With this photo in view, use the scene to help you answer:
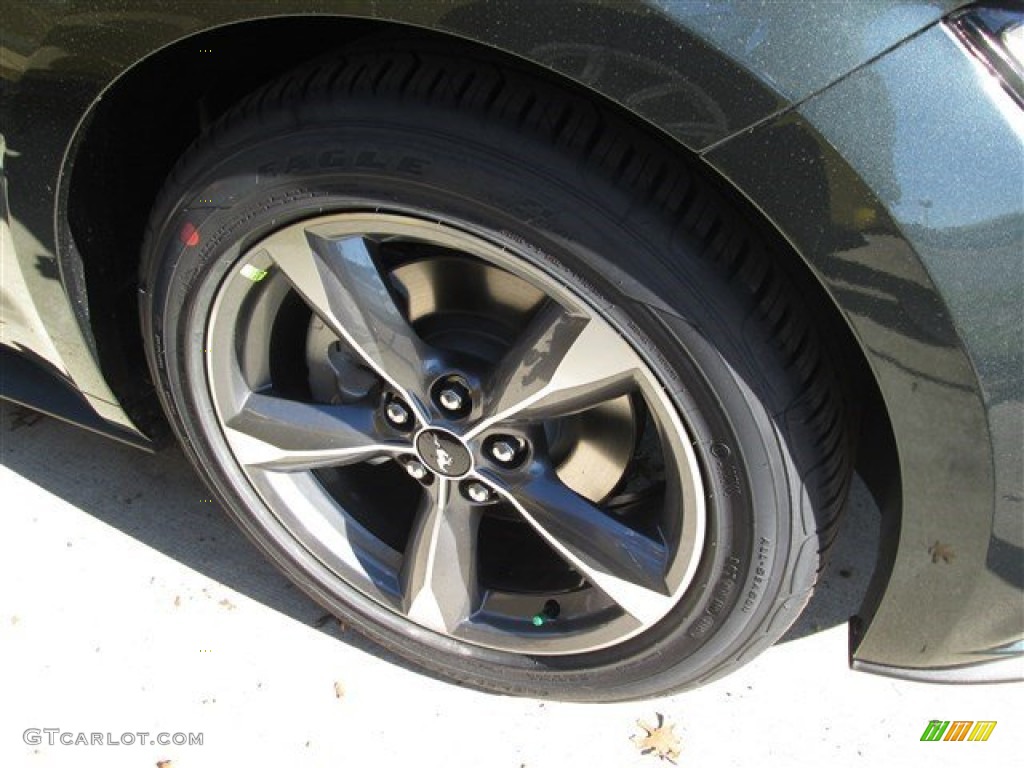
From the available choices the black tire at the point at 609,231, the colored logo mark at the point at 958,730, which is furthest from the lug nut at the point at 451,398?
the colored logo mark at the point at 958,730

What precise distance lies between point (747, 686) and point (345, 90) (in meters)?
1.44

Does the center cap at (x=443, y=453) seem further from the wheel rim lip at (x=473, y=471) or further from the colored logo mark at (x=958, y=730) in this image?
the colored logo mark at (x=958, y=730)

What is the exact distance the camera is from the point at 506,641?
1.96 metres

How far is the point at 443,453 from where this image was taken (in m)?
1.83

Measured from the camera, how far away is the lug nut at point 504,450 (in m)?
1.80

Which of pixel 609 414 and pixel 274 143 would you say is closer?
pixel 274 143

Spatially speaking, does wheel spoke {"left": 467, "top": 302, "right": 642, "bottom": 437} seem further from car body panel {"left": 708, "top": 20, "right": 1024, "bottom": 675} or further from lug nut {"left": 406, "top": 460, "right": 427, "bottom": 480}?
car body panel {"left": 708, "top": 20, "right": 1024, "bottom": 675}

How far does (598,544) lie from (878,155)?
0.85 meters

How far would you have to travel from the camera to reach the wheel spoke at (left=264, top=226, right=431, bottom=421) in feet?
5.48

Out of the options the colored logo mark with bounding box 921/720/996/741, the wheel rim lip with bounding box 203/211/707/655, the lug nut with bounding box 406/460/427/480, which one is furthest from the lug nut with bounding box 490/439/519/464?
the colored logo mark with bounding box 921/720/996/741

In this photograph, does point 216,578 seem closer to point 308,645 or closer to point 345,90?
point 308,645

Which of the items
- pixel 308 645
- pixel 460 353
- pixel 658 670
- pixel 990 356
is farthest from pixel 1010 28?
pixel 308 645

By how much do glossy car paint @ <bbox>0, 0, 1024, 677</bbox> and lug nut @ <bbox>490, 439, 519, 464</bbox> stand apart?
0.65 meters

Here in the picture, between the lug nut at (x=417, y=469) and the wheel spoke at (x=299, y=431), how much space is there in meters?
0.05
